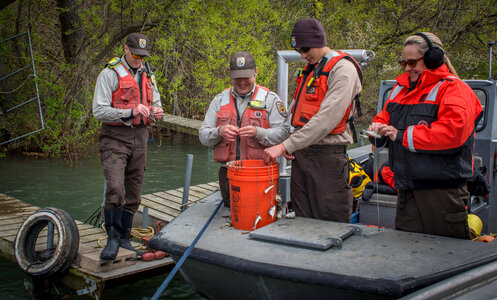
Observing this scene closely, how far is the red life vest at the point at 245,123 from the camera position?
3.66 metres

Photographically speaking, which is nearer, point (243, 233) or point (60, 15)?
point (243, 233)

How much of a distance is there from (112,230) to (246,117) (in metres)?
1.69

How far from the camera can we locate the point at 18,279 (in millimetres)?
4988

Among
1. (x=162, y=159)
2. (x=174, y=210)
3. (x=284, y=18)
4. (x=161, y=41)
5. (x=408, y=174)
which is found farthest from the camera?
(x=284, y=18)

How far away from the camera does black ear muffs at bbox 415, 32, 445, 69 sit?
2732 millimetres

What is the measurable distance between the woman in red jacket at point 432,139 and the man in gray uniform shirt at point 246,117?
36.4 inches

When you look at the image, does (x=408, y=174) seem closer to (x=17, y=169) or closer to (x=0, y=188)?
(x=0, y=188)

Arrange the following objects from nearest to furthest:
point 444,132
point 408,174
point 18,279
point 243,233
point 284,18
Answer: point 444,132 < point 408,174 < point 243,233 < point 18,279 < point 284,18

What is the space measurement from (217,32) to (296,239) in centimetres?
868

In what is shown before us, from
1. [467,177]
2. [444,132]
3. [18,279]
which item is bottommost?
[18,279]

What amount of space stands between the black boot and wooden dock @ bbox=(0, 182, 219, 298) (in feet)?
0.52

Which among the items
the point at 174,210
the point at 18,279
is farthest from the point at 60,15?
the point at 18,279

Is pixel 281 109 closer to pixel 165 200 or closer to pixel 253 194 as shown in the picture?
pixel 253 194

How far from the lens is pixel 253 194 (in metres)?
3.16
